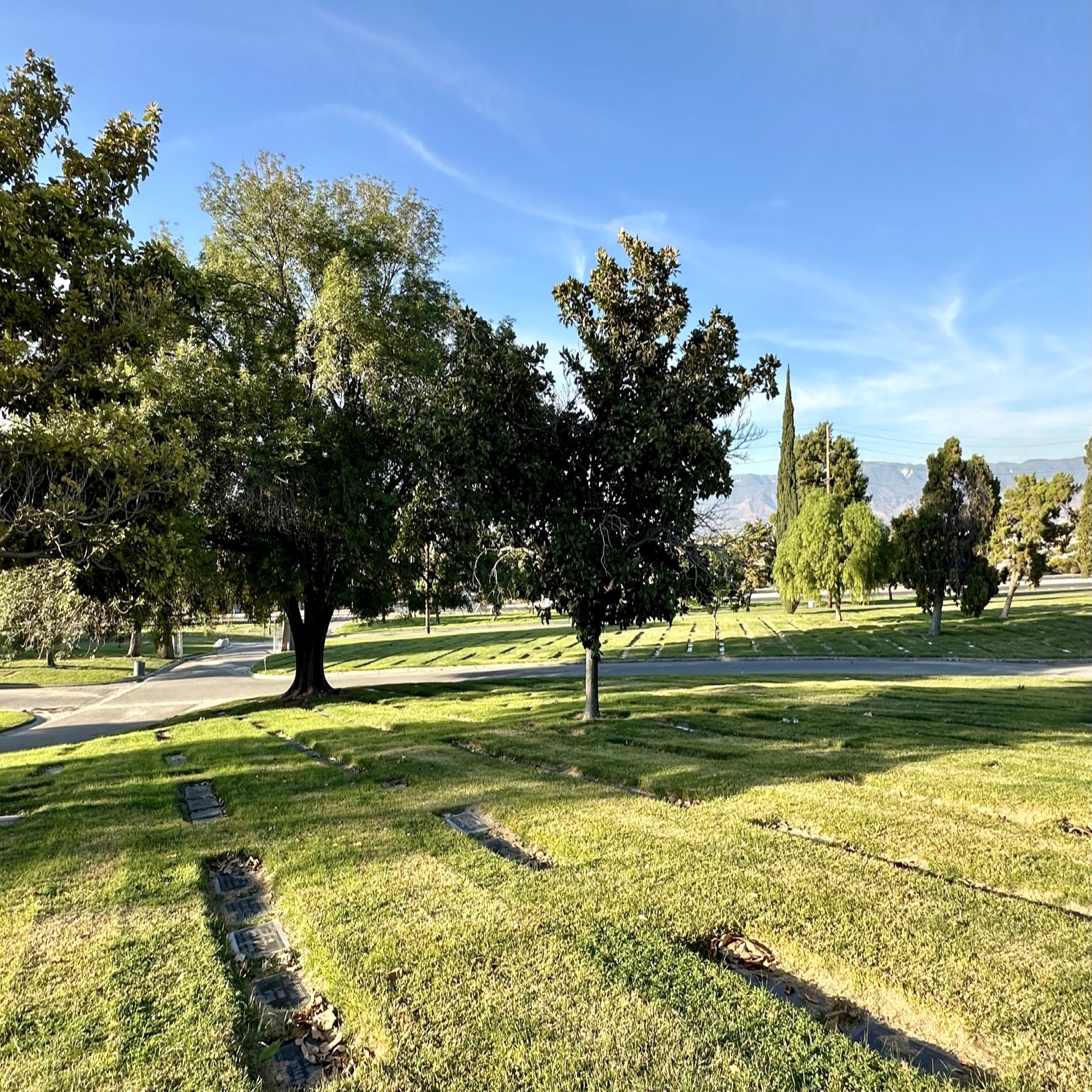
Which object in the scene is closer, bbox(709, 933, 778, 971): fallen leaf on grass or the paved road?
bbox(709, 933, 778, 971): fallen leaf on grass

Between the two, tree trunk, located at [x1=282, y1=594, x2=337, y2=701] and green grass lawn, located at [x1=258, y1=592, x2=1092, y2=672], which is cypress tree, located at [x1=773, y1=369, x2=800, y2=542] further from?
tree trunk, located at [x1=282, y1=594, x2=337, y2=701]

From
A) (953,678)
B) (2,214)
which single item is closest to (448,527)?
(2,214)

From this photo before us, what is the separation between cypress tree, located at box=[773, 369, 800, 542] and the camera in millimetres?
48312

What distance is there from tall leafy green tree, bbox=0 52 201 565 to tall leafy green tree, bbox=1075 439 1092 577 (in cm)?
4782

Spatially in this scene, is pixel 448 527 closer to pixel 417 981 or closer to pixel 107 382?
pixel 107 382

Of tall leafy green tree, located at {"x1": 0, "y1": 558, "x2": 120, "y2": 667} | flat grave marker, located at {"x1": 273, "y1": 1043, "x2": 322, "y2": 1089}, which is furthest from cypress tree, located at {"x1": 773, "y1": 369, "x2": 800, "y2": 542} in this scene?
flat grave marker, located at {"x1": 273, "y1": 1043, "x2": 322, "y2": 1089}

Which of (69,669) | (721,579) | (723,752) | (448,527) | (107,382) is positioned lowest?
(69,669)

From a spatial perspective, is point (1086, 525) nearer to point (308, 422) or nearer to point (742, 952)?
point (308, 422)

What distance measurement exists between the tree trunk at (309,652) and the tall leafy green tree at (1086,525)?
142ft

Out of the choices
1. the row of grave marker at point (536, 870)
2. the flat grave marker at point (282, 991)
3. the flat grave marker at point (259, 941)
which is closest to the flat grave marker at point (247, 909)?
the row of grave marker at point (536, 870)

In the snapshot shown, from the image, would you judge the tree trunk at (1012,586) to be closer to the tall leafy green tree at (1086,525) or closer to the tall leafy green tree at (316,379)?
the tall leafy green tree at (1086,525)

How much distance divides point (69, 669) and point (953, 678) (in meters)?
32.8

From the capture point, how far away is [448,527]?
10680mm

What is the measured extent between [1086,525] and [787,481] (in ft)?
58.7
